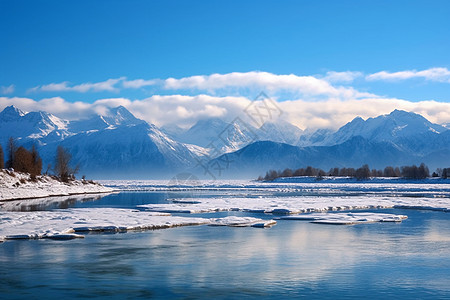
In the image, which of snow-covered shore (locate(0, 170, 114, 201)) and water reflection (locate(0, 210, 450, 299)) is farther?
snow-covered shore (locate(0, 170, 114, 201))

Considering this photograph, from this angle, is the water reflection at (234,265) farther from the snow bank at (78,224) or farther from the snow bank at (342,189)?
the snow bank at (342,189)

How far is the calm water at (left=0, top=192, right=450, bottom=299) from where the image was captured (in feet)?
54.3

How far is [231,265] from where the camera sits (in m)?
20.7

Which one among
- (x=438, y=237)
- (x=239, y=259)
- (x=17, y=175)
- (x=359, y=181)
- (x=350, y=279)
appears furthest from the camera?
(x=359, y=181)

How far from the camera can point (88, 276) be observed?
1862 cm

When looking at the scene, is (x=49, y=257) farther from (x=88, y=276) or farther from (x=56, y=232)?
(x=56, y=232)

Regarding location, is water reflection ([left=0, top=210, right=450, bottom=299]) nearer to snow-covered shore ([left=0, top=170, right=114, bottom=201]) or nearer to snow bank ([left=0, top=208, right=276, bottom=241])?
snow bank ([left=0, top=208, right=276, bottom=241])

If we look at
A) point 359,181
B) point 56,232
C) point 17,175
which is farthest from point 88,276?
point 359,181

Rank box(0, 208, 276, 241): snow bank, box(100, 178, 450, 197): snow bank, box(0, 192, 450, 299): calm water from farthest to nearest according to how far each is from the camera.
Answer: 1. box(100, 178, 450, 197): snow bank
2. box(0, 208, 276, 241): snow bank
3. box(0, 192, 450, 299): calm water

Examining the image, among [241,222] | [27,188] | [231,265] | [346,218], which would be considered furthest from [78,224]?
[27,188]

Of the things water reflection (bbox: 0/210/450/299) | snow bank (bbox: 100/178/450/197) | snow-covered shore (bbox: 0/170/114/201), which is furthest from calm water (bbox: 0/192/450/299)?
snow bank (bbox: 100/178/450/197)

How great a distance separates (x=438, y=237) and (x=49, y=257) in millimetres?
22324

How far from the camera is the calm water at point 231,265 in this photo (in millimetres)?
16562

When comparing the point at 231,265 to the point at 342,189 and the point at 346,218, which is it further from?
the point at 342,189
